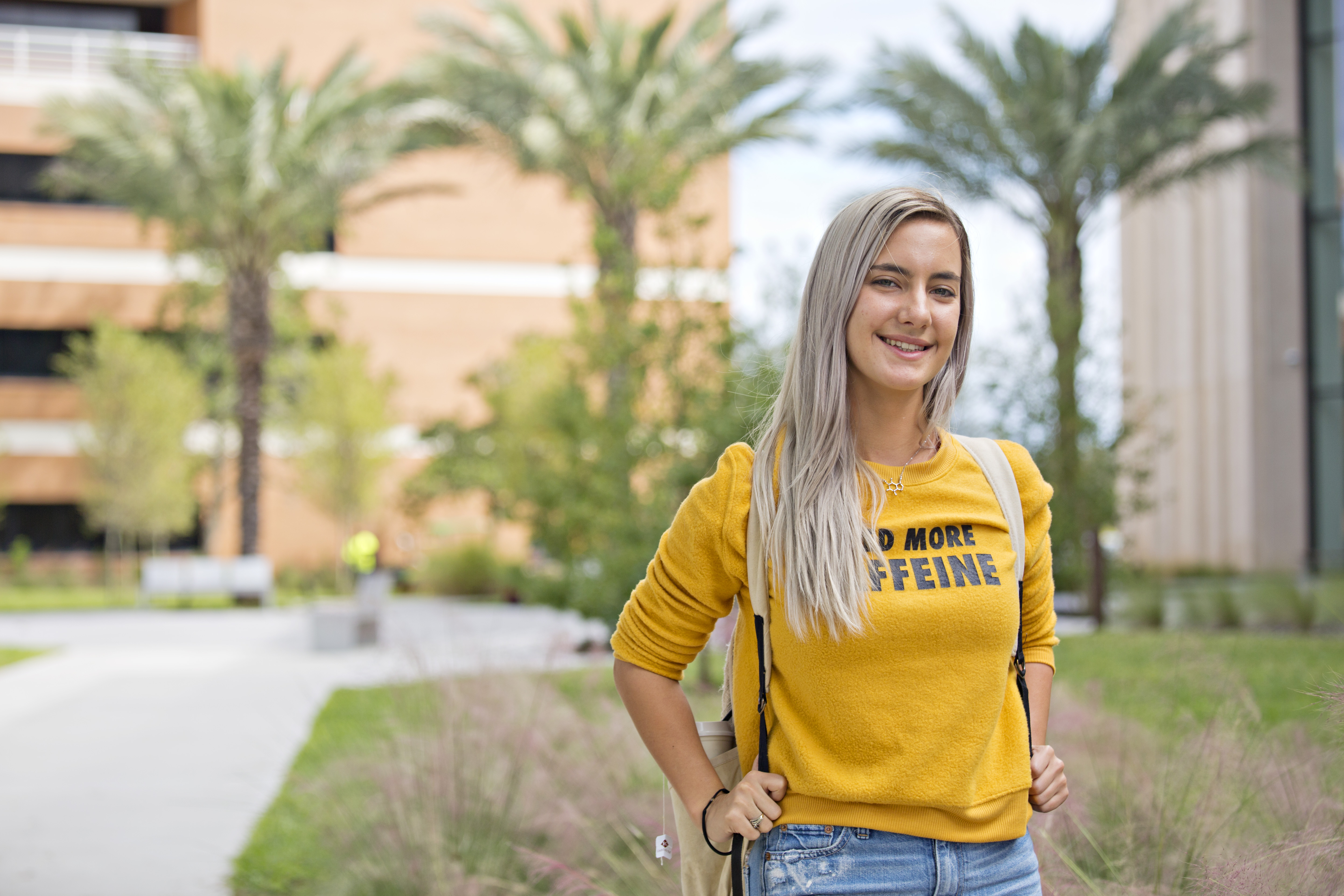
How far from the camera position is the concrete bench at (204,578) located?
22.0 m

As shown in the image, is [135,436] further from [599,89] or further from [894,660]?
[894,660]

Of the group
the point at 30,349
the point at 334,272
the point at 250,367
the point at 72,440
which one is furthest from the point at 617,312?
the point at 30,349

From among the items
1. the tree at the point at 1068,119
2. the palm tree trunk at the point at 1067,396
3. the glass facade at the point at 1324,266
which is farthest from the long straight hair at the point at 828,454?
the glass facade at the point at 1324,266

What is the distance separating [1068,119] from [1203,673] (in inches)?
512

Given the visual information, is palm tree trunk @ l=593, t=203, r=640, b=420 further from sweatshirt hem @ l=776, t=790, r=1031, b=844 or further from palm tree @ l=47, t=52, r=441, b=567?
palm tree @ l=47, t=52, r=441, b=567

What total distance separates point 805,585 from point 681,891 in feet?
6.40

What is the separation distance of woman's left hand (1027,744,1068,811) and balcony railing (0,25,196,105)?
31.6 meters

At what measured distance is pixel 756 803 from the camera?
1.87 meters

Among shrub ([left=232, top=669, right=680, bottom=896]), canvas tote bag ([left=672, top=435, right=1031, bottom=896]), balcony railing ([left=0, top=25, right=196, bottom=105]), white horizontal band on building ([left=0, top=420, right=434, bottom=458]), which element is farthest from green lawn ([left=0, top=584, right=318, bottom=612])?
canvas tote bag ([left=672, top=435, right=1031, bottom=896])

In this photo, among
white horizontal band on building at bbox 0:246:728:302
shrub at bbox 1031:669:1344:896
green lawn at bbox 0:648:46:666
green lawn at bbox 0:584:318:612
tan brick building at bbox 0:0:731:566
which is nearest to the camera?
shrub at bbox 1031:669:1344:896

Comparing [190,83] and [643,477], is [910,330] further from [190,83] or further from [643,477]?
[190,83]

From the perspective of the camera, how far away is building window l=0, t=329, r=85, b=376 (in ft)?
99.8

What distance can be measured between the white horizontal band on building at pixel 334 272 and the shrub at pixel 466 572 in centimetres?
758

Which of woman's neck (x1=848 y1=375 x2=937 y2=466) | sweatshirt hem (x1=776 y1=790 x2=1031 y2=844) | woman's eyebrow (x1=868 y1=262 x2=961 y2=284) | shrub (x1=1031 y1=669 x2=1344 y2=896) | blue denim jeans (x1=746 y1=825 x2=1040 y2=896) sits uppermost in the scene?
woman's eyebrow (x1=868 y1=262 x2=961 y2=284)
